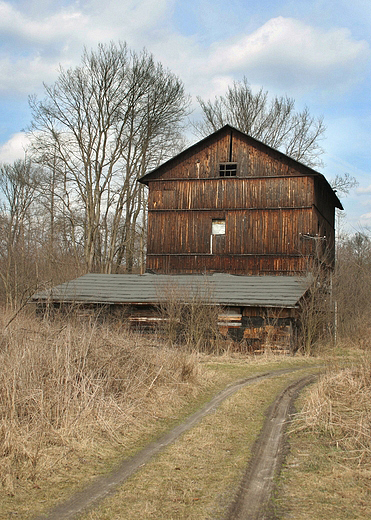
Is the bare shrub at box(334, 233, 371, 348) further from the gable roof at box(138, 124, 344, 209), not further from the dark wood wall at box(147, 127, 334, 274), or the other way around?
the gable roof at box(138, 124, 344, 209)

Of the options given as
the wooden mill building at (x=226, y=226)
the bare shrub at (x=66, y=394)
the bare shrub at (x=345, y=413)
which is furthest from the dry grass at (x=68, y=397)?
the wooden mill building at (x=226, y=226)

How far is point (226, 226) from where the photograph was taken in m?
24.7

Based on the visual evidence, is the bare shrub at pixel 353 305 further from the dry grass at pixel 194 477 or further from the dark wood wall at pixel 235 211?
the dry grass at pixel 194 477

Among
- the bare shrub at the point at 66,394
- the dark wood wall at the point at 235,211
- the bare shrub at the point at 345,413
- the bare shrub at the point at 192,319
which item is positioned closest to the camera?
the bare shrub at the point at 66,394

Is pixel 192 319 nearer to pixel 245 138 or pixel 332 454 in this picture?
pixel 245 138

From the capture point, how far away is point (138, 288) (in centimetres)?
2256

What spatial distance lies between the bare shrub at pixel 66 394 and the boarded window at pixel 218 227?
14561 millimetres

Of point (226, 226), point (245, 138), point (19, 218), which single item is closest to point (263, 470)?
point (226, 226)

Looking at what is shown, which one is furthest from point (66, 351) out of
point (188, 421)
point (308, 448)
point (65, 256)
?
point (65, 256)

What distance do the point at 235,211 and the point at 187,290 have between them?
6.35 m

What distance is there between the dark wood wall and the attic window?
22 centimetres

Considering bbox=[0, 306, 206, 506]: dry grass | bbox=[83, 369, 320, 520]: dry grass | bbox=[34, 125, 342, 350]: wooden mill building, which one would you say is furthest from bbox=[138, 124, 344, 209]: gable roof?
bbox=[83, 369, 320, 520]: dry grass

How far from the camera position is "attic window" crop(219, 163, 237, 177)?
2522cm

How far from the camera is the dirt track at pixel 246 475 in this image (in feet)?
16.5
